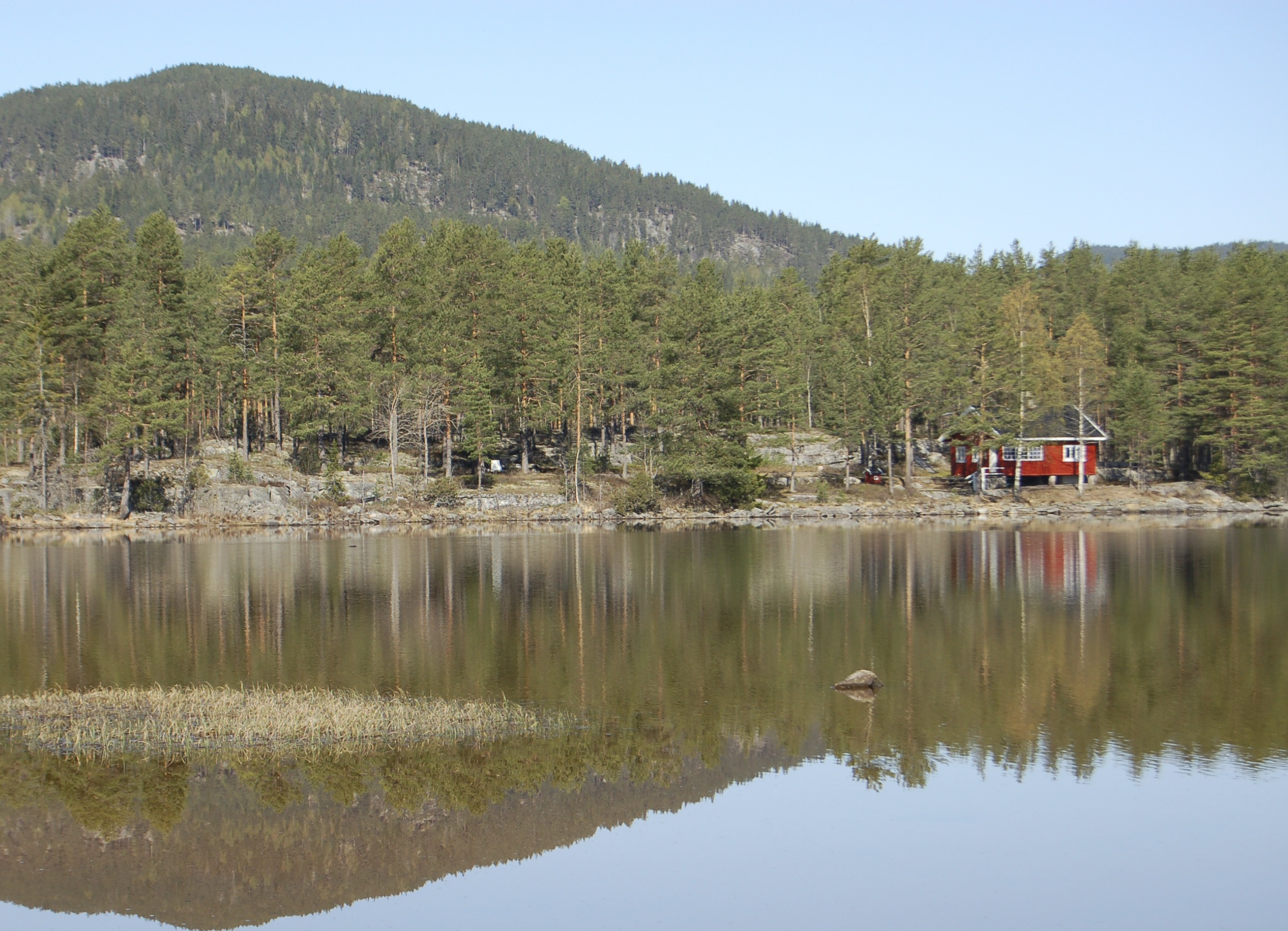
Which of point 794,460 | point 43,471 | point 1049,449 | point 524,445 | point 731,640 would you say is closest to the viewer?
point 731,640

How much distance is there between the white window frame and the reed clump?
230ft

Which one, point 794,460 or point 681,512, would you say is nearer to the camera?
point 681,512

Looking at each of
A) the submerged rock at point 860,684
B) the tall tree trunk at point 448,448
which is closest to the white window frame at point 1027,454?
the tall tree trunk at point 448,448

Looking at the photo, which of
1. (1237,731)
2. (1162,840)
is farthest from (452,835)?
(1237,731)

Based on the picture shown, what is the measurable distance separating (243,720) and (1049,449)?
251 ft

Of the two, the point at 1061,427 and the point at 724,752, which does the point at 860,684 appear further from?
the point at 1061,427

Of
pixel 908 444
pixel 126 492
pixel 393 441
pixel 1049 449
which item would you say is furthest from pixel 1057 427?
pixel 126 492

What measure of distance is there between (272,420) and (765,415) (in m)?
44.3

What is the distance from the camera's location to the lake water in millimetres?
14469

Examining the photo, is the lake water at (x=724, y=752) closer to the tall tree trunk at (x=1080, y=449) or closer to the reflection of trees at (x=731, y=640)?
the reflection of trees at (x=731, y=640)

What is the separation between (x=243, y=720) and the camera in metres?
21.0

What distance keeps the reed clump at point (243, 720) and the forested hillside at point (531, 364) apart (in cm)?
4910

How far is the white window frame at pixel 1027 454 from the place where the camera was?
277 ft

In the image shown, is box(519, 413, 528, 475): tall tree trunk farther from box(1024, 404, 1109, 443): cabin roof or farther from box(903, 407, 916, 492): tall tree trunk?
box(1024, 404, 1109, 443): cabin roof
